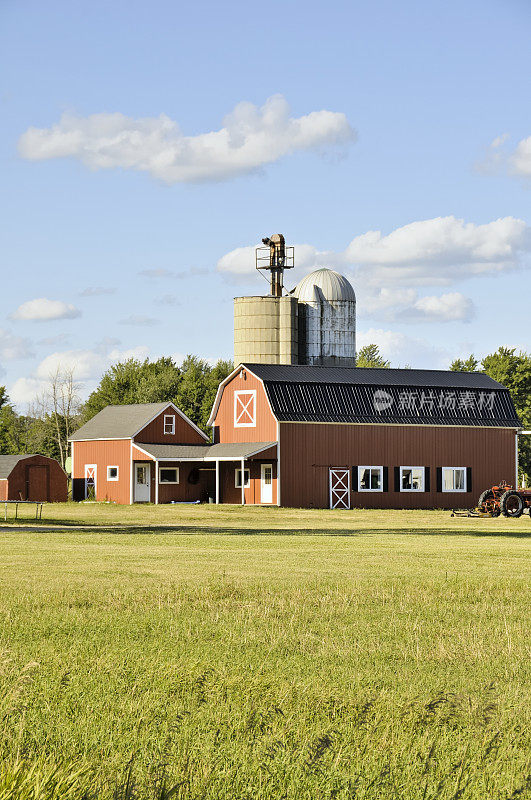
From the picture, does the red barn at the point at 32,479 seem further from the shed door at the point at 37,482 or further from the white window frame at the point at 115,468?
the white window frame at the point at 115,468

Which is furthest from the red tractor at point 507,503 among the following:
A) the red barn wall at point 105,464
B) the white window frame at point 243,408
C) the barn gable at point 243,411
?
the red barn wall at point 105,464

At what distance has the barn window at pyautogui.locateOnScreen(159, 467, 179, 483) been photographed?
6150 centimetres

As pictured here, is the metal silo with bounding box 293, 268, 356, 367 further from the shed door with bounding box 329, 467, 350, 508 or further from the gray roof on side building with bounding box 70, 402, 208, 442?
the shed door with bounding box 329, 467, 350, 508

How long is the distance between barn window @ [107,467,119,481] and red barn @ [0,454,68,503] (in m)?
2.80

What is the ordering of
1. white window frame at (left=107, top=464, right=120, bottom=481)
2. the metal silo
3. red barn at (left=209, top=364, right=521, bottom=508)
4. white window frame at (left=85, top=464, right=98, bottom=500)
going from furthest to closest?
1. the metal silo
2. white window frame at (left=85, top=464, right=98, bottom=500)
3. white window frame at (left=107, top=464, right=120, bottom=481)
4. red barn at (left=209, top=364, right=521, bottom=508)

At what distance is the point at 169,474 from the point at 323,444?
10.00m

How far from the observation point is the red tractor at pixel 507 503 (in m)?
46.9

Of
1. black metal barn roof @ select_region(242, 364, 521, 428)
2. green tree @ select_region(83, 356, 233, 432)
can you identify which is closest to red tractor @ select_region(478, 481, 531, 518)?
black metal barn roof @ select_region(242, 364, 521, 428)

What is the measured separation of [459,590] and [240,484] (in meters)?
44.3

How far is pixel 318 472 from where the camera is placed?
56.7 meters

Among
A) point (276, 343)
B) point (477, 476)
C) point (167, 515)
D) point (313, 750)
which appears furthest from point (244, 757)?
point (276, 343)

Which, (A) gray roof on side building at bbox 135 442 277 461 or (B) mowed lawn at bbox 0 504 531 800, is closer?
(B) mowed lawn at bbox 0 504 531 800

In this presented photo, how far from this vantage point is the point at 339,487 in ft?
187

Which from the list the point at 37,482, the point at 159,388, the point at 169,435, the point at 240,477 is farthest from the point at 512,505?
the point at 159,388
